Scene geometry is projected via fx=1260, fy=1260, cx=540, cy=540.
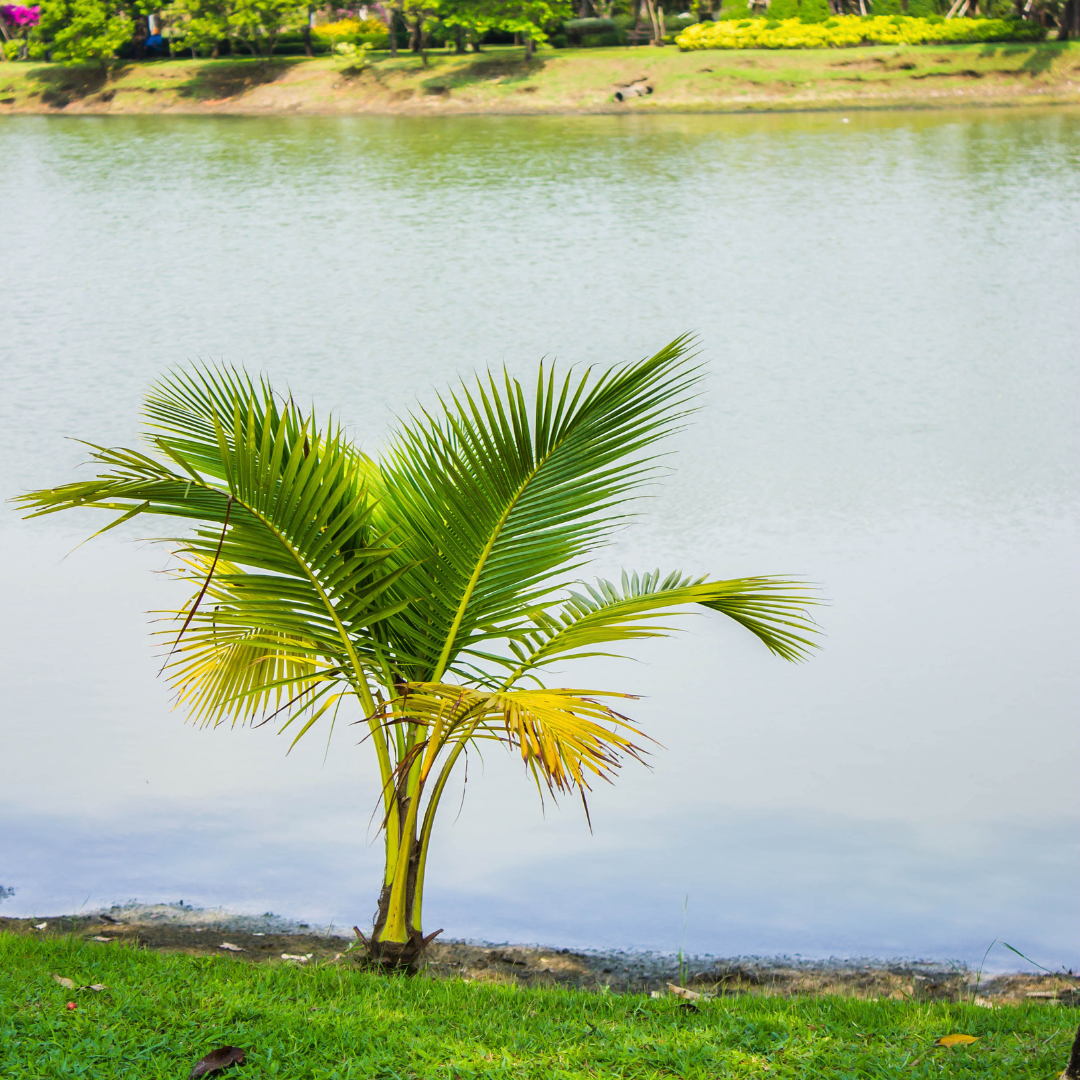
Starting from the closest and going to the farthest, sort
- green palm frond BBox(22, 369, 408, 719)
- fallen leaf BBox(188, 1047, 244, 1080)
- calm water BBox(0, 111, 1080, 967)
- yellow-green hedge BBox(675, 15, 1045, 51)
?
fallen leaf BBox(188, 1047, 244, 1080), green palm frond BBox(22, 369, 408, 719), calm water BBox(0, 111, 1080, 967), yellow-green hedge BBox(675, 15, 1045, 51)

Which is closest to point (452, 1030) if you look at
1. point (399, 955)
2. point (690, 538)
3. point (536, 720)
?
point (399, 955)

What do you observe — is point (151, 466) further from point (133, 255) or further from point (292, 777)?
point (133, 255)

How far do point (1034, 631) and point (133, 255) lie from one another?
49.8ft

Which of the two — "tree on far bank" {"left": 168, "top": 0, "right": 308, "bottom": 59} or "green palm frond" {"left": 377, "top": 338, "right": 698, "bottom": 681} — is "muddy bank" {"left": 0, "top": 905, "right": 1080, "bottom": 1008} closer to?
"green palm frond" {"left": 377, "top": 338, "right": 698, "bottom": 681}

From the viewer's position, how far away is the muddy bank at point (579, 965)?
13.7 feet

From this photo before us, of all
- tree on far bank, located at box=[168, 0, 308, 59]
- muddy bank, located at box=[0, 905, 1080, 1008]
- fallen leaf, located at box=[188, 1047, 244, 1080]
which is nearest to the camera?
fallen leaf, located at box=[188, 1047, 244, 1080]

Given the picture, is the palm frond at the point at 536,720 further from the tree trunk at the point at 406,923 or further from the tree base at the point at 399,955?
the tree base at the point at 399,955

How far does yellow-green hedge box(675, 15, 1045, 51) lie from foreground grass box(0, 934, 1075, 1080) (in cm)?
3690

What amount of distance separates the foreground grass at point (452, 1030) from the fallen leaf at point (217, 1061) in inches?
1.4

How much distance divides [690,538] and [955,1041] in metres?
5.30

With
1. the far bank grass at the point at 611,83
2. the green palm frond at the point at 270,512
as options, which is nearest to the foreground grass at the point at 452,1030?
the green palm frond at the point at 270,512

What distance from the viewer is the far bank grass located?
110ft

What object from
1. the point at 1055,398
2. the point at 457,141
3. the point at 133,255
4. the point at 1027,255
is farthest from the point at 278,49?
the point at 1055,398

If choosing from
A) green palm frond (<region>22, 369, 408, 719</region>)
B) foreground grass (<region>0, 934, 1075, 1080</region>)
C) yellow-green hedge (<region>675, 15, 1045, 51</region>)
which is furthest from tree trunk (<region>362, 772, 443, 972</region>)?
yellow-green hedge (<region>675, 15, 1045, 51</region>)
